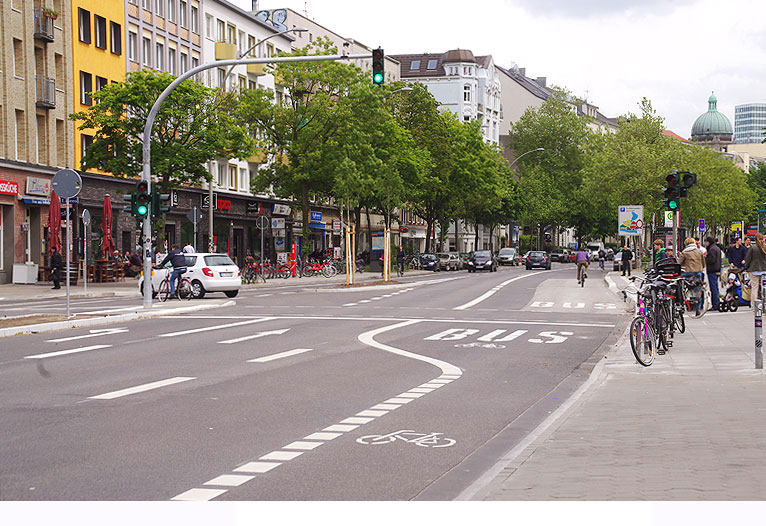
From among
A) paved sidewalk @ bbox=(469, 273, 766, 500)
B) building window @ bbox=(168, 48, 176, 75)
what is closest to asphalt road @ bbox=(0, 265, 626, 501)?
paved sidewalk @ bbox=(469, 273, 766, 500)

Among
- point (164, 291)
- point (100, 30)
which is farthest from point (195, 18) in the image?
point (164, 291)

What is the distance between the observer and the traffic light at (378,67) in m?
24.3

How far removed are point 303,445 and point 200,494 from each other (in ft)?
6.32

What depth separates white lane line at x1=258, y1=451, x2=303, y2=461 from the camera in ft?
26.0

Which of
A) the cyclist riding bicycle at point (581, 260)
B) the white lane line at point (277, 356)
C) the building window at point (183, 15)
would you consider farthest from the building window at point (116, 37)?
the white lane line at point (277, 356)

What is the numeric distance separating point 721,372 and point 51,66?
1605 inches

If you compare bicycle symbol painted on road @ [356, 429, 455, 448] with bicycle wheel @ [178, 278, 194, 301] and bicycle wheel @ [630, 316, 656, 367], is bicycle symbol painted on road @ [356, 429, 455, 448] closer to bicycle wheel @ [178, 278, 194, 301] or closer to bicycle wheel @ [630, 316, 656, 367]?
bicycle wheel @ [630, 316, 656, 367]

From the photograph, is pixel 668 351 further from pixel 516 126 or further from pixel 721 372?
pixel 516 126

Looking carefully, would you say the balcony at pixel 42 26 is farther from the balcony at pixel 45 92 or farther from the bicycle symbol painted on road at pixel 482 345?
the bicycle symbol painted on road at pixel 482 345

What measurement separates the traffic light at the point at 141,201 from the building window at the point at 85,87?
2606 cm

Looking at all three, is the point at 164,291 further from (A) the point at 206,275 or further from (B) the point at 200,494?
(B) the point at 200,494

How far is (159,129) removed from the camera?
4353 centimetres

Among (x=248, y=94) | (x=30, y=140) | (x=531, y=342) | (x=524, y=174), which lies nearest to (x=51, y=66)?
(x=30, y=140)

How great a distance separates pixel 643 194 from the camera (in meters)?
70.9
